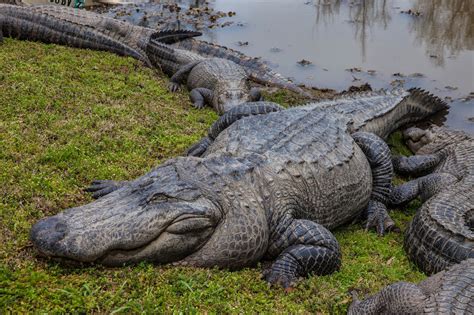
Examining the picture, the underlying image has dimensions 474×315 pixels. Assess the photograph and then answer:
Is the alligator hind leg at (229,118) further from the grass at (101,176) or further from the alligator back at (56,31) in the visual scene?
the alligator back at (56,31)

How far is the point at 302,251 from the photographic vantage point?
14.2ft

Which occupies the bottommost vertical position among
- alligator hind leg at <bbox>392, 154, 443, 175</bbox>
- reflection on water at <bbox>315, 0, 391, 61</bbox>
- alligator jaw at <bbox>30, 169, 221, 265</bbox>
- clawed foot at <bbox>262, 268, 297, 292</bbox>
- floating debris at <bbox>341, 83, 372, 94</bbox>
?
alligator hind leg at <bbox>392, 154, 443, 175</bbox>

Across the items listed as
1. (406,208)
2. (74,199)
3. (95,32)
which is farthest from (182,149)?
(95,32)

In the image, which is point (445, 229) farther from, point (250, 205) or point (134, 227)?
point (134, 227)

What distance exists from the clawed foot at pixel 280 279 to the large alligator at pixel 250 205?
1cm

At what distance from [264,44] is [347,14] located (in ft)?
11.8

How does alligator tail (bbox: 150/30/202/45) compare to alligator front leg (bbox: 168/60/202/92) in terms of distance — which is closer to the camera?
alligator front leg (bbox: 168/60/202/92)

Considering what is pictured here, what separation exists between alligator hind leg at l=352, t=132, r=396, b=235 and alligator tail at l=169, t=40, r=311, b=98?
3199 mm

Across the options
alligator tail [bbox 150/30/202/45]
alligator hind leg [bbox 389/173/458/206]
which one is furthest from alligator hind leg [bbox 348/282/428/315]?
alligator tail [bbox 150/30/202/45]

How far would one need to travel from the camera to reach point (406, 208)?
20.9 ft

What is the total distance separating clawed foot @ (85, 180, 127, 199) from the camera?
4754 millimetres

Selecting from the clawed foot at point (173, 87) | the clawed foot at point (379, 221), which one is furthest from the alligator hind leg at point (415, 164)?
the clawed foot at point (173, 87)

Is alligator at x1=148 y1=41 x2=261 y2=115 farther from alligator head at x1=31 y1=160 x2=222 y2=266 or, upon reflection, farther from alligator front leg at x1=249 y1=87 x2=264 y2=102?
alligator head at x1=31 y1=160 x2=222 y2=266

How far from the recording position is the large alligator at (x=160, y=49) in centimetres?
855
